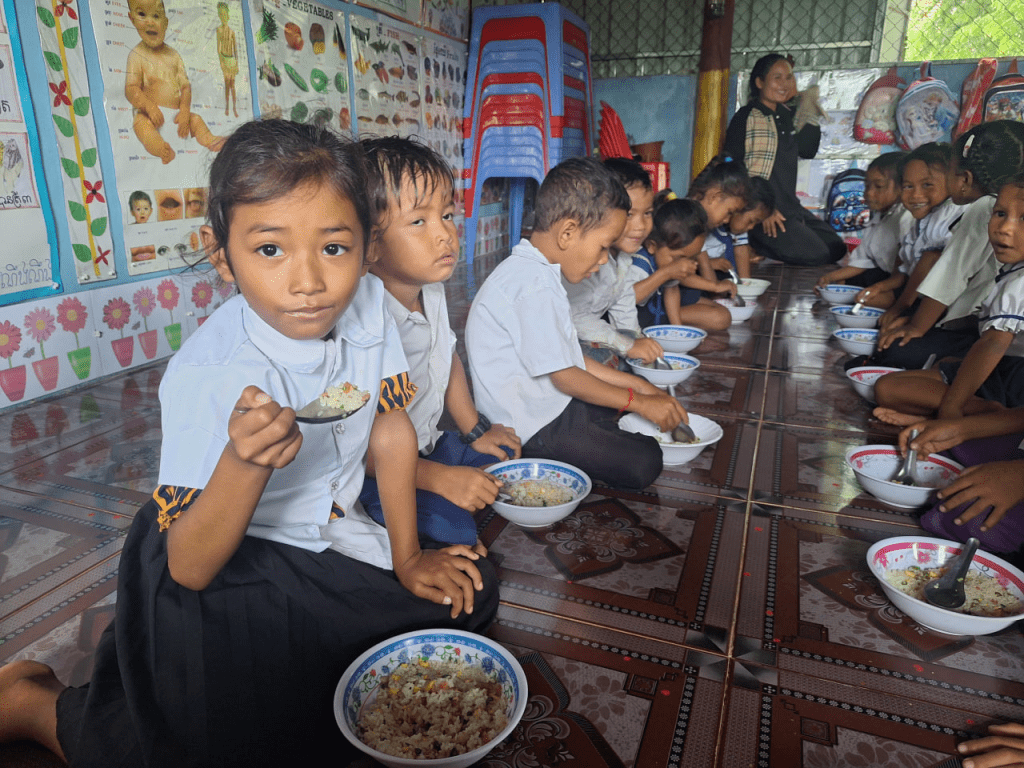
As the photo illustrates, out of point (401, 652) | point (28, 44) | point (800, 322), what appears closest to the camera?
point (401, 652)

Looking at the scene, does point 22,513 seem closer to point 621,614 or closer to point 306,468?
point 306,468

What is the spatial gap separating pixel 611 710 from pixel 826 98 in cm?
563

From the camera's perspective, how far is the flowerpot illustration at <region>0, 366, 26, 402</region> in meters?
2.09

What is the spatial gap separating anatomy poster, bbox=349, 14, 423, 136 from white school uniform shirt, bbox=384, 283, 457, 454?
236cm

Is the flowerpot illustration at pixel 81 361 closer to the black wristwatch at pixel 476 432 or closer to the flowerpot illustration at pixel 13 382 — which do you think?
the flowerpot illustration at pixel 13 382

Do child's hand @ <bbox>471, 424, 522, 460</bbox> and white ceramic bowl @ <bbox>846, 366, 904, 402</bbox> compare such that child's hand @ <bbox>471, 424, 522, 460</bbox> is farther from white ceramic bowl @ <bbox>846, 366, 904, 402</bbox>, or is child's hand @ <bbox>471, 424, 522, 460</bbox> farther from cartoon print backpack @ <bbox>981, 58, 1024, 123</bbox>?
cartoon print backpack @ <bbox>981, 58, 1024, 123</bbox>

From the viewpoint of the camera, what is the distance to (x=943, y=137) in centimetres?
501

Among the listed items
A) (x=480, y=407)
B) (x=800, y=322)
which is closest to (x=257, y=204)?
(x=480, y=407)

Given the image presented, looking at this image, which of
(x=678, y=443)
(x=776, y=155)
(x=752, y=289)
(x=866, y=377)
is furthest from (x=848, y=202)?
(x=678, y=443)

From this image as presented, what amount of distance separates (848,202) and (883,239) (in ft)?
7.47

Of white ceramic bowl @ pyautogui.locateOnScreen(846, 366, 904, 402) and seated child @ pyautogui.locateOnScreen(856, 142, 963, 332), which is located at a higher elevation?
seated child @ pyautogui.locateOnScreen(856, 142, 963, 332)

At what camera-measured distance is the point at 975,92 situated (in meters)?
4.87

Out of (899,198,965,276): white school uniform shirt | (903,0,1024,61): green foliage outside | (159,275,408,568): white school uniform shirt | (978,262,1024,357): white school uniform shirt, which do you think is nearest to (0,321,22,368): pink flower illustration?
(159,275,408,568): white school uniform shirt

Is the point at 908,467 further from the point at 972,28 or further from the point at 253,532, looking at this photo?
the point at 972,28
